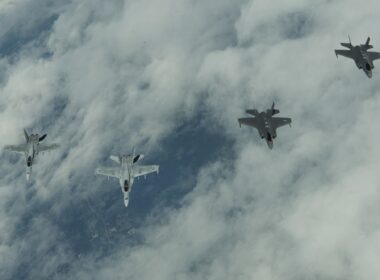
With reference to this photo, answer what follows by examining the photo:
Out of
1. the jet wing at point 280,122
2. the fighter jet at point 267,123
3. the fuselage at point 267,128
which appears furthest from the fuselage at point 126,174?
the jet wing at point 280,122

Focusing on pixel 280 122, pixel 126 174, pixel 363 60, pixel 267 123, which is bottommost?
pixel 126 174

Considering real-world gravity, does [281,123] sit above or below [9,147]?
below

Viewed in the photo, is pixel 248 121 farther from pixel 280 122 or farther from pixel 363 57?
pixel 363 57

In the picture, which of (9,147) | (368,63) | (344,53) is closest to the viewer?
(368,63)

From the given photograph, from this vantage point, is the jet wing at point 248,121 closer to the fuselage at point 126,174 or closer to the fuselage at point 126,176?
the fuselage at point 126,174

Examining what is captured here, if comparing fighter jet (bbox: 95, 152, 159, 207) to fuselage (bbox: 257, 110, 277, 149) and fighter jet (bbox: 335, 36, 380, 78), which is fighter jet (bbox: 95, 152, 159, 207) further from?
fighter jet (bbox: 335, 36, 380, 78)

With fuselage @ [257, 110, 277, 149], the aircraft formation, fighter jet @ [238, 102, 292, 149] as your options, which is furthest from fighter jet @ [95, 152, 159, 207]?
fuselage @ [257, 110, 277, 149]

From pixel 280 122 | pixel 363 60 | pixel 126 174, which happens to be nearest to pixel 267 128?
pixel 280 122

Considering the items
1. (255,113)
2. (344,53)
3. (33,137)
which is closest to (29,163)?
(33,137)

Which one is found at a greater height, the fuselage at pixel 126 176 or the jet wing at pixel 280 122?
the jet wing at pixel 280 122

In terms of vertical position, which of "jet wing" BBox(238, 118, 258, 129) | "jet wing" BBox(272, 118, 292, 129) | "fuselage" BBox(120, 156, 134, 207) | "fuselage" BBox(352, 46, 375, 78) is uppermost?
"fuselage" BBox(352, 46, 375, 78)

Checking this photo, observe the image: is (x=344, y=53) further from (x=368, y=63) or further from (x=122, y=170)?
(x=122, y=170)
